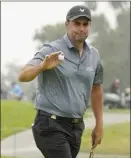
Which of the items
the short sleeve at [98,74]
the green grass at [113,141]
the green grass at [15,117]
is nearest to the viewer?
the short sleeve at [98,74]

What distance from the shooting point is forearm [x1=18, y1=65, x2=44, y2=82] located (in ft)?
15.1

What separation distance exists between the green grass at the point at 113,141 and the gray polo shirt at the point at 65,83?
6.12 metres

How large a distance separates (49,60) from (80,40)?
548mm

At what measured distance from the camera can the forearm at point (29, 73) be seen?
462 cm

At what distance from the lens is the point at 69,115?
16.4 feet

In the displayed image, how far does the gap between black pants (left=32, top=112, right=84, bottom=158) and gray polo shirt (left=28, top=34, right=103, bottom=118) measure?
8 cm

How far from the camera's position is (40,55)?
193 inches

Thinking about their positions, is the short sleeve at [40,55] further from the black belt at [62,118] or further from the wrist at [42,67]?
the black belt at [62,118]

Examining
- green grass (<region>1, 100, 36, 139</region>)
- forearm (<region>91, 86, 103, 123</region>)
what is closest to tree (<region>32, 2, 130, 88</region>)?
green grass (<region>1, 100, 36, 139</region>)

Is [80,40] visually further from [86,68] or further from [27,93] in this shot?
[27,93]

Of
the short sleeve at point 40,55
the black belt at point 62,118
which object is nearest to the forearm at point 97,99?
the black belt at point 62,118

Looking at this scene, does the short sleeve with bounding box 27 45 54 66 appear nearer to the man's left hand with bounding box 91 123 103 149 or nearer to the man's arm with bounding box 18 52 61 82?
the man's arm with bounding box 18 52 61 82

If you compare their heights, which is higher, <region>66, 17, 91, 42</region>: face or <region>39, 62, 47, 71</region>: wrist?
<region>66, 17, 91, 42</region>: face

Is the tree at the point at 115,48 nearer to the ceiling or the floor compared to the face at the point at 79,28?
A: nearer to the ceiling
